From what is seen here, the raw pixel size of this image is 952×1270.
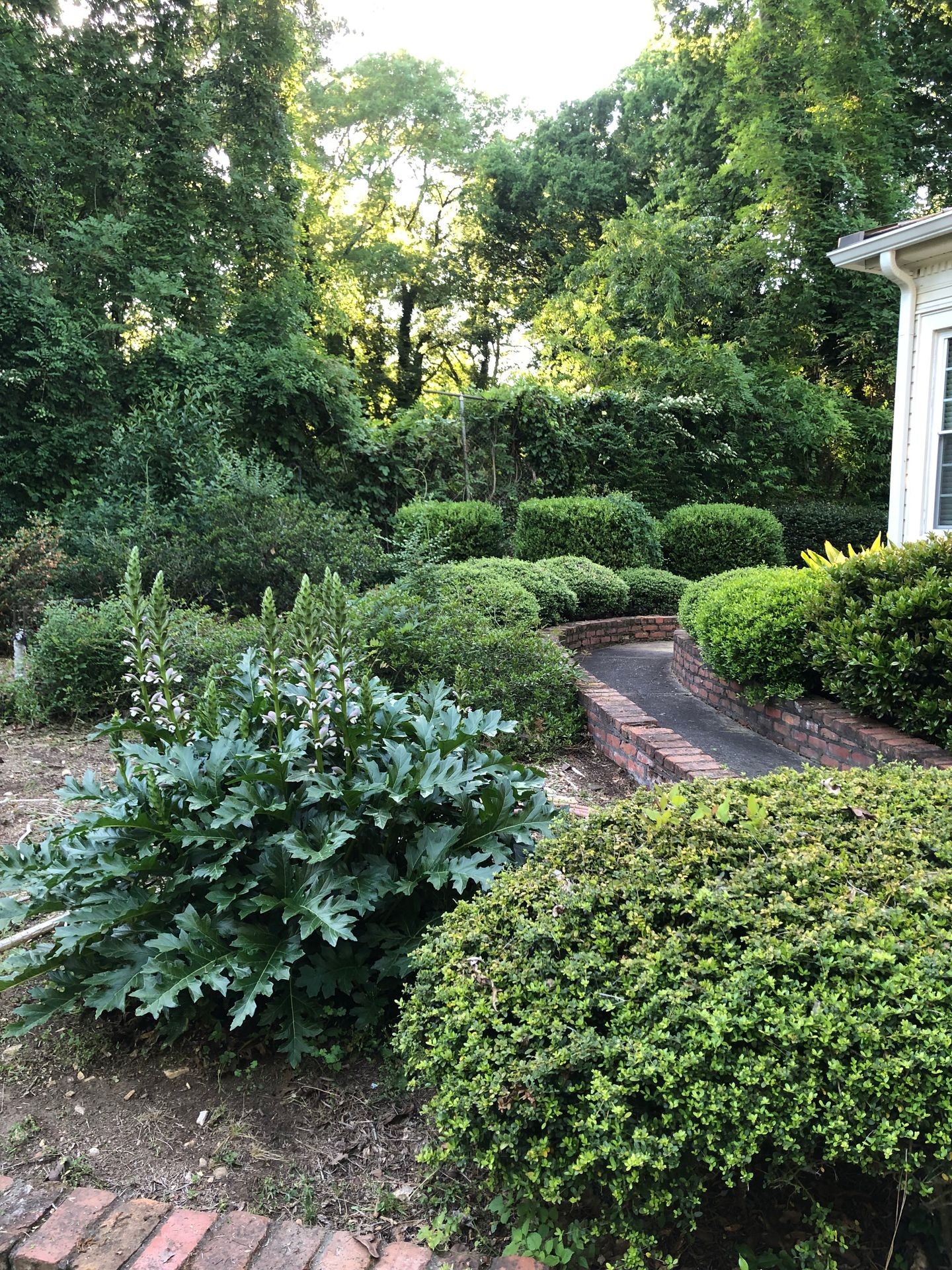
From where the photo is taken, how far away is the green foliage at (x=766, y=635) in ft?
14.9

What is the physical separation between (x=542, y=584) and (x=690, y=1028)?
236 inches

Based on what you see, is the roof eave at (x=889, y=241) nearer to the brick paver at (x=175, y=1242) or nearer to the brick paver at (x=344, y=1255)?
the brick paver at (x=344, y=1255)

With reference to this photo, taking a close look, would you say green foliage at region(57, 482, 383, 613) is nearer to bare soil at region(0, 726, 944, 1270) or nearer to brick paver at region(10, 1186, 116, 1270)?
bare soil at region(0, 726, 944, 1270)

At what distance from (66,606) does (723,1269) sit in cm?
590

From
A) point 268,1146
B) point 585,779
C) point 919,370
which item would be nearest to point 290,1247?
point 268,1146

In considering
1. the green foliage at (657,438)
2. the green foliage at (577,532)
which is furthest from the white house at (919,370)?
the green foliage at (657,438)

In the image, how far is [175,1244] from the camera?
160 cm

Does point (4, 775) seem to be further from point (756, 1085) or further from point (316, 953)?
point (756, 1085)

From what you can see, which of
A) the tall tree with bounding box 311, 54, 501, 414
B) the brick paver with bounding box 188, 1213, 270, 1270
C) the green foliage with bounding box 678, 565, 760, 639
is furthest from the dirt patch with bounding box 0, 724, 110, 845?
the tall tree with bounding box 311, 54, 501, 414

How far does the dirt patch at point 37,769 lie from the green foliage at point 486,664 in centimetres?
173

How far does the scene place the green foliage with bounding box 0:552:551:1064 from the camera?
81.6 inches

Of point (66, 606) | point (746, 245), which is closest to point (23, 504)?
point (66, 606)

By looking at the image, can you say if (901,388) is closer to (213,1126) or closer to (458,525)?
(458,525)

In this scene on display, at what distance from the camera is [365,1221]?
1702 millimetres
